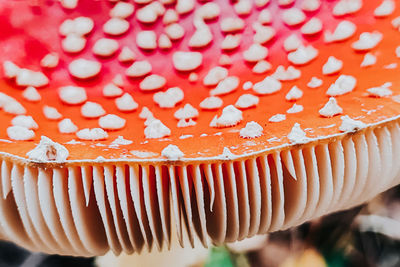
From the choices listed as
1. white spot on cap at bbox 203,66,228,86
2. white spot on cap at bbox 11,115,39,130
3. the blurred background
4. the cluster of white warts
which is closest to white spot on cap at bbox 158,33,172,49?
the cluster of white warts

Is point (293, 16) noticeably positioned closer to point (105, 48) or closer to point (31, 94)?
point (105, 48)

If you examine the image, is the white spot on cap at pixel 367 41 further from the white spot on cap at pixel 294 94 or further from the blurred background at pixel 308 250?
the blurred background at pixel 308 250

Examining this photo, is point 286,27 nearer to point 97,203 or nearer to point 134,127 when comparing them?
point 134,127

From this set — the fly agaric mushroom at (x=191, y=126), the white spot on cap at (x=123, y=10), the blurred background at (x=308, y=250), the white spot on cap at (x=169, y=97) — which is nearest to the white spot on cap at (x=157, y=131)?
the fly agaric mushroom at (x=191, y=126)

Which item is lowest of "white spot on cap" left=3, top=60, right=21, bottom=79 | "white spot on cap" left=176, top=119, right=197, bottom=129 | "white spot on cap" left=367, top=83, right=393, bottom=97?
"white spot on cap" left=176, top=119, right=197, bottom=129

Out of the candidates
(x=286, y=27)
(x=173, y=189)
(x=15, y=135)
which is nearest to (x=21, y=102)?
(x=15, y=135)

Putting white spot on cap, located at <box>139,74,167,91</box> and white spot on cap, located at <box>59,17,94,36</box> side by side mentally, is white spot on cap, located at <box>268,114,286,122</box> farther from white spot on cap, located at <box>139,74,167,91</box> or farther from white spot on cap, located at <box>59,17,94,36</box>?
white spot on cap, located at <box>59,17,94,36</box>

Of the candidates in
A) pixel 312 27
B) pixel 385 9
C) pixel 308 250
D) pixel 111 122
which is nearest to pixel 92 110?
pixel 111 122
